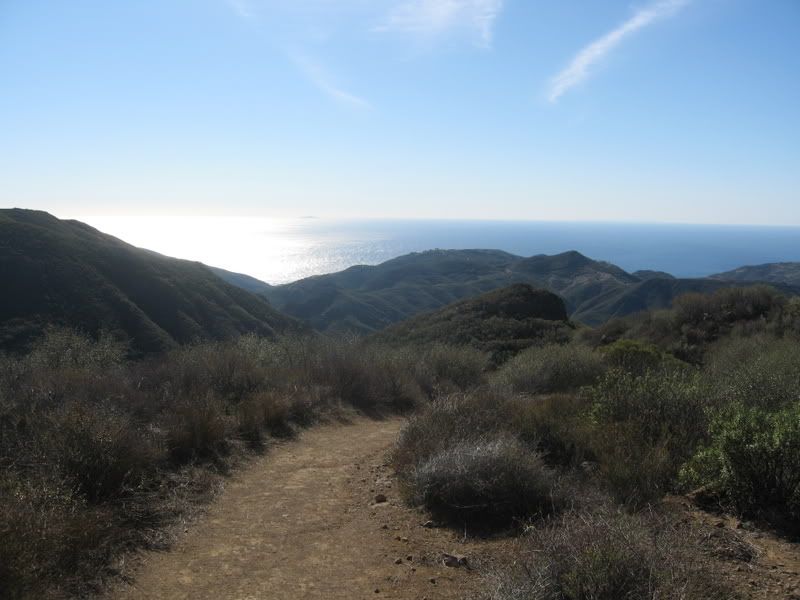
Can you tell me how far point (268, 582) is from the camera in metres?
3.99

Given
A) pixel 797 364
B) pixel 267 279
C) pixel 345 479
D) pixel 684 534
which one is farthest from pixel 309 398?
pixel 267 279

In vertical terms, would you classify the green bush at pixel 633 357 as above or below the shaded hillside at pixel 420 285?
above

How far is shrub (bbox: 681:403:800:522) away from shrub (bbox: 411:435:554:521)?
1.37 meters

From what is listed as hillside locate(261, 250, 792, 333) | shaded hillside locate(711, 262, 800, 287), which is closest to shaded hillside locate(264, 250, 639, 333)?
hillside locate(261, 250, 792, 333)

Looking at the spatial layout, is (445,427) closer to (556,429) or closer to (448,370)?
(556,429)

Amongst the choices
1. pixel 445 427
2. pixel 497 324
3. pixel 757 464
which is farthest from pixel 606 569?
pixel 497 324

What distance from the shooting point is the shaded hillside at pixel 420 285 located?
83.9 m

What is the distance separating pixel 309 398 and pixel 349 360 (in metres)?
2.29

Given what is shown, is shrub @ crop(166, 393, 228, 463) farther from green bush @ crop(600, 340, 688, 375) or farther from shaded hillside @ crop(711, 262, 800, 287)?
shaded hillside @ crop(711, 262, 800, 287)

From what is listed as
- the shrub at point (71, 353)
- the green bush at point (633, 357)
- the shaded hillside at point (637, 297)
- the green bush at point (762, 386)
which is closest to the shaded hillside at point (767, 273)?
the shaded hillside at point (637, 297)

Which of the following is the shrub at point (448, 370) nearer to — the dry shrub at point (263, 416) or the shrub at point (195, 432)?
the dry shrub at point (263, 416)

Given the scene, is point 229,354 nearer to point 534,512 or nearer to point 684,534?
point 534,512

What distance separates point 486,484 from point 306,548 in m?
1.71

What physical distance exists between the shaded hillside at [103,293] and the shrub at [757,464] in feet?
105
